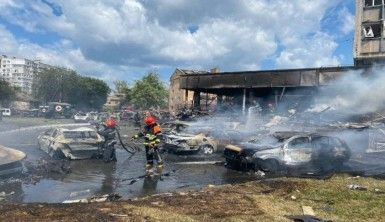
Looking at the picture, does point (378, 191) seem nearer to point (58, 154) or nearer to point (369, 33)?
point (58, 154)

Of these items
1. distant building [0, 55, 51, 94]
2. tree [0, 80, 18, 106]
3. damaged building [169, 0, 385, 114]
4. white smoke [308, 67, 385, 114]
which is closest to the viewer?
white smoke [308, 67, 385, 114]

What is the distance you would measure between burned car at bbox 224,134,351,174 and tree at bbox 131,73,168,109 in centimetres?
6199

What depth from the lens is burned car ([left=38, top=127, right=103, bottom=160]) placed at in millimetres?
15094

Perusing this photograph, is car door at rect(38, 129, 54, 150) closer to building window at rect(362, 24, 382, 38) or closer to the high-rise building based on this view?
the high-rise building

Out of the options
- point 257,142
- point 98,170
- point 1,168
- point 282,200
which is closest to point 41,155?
point 98,170

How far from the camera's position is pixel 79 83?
271ft

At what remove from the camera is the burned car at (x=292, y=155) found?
14.1 meters

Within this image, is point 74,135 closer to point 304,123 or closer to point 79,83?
point 304,123

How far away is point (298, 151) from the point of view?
14328 millimetres

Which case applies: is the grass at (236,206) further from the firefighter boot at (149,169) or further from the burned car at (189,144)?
the burned car at (189,144)

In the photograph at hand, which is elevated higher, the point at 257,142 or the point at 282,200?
the point at 257,142

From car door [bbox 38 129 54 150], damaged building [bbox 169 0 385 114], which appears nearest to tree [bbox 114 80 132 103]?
damaged building [bbox 169 0 385 114]

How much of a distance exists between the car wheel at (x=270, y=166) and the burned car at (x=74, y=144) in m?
6.15

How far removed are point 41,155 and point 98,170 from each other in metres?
4.15
